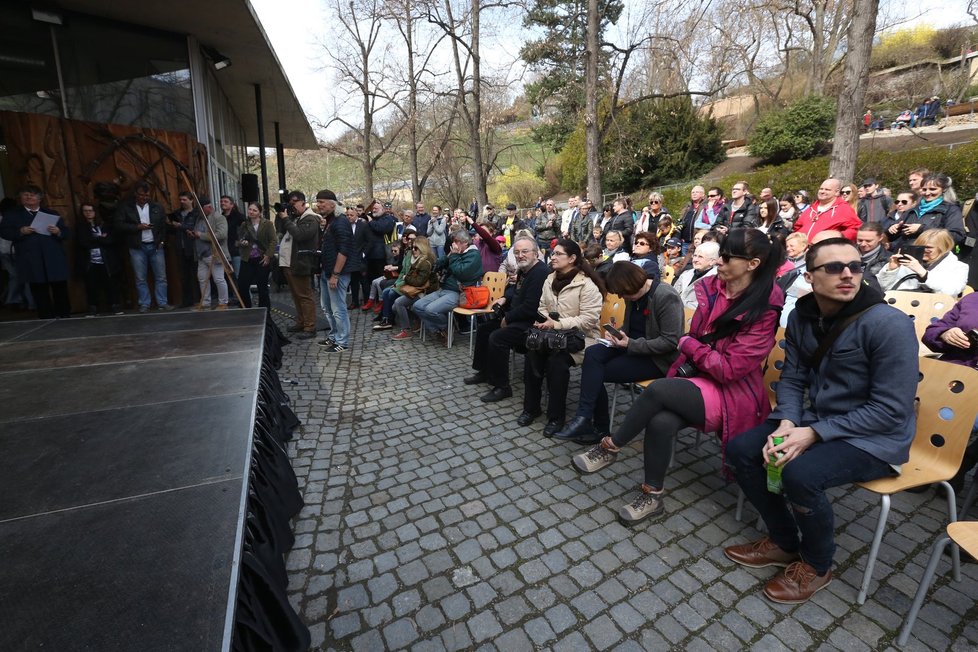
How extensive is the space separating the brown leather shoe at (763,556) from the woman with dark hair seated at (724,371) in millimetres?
493

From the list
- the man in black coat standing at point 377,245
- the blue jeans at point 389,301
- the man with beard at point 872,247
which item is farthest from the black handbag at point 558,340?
the man in black coat standing at point 377,245

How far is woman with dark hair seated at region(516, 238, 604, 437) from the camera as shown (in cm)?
403

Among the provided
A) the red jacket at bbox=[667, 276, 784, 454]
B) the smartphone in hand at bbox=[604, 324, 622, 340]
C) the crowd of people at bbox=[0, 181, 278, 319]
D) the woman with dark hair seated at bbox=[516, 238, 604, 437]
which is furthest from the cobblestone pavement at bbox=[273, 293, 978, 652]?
the crowd of people at bbox=[0, 181, 278, 319]

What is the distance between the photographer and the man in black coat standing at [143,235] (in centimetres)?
706

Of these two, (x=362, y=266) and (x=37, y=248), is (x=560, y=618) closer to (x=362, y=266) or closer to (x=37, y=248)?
(x=362, y=266)

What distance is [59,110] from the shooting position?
7.54 metres

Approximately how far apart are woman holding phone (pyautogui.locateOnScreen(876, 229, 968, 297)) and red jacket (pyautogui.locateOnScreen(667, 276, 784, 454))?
2350mm

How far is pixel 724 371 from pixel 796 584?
1.10 metres

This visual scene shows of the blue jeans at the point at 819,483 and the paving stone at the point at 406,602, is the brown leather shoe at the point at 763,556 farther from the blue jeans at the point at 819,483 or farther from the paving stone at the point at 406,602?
the paving stone at the point at 406,602

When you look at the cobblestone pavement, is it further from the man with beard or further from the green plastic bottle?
the man with beard

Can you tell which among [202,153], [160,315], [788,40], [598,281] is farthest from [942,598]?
[788,40]

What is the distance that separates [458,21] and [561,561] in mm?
19225

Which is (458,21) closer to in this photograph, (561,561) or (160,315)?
(160,315)

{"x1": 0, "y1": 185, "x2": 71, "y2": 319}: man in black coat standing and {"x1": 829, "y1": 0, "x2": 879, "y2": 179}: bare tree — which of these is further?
{"x1": 829, "y1": 0, "x2": 879, "y2": 179}: bare tree
